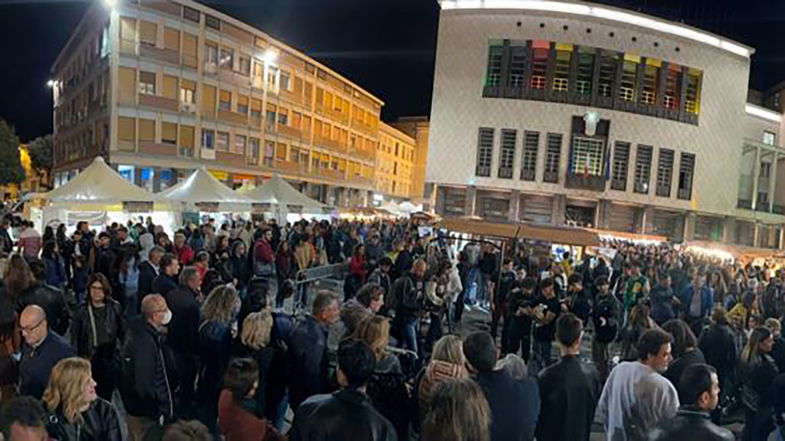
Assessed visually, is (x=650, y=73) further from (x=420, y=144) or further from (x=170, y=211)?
(x=420, y=144)

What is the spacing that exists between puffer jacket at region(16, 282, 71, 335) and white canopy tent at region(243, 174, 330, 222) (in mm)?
13340

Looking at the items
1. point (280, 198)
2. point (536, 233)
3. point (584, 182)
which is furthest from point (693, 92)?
point (536, 233)

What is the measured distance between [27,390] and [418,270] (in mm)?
5780

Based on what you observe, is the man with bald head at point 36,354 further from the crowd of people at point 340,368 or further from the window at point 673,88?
the window at point 673,88

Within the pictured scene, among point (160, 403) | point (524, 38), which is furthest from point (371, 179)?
point (160, 403)

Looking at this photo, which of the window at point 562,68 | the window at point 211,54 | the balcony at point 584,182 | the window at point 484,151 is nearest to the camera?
the window at point 211,54

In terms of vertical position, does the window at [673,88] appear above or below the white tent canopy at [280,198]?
above

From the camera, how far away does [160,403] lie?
159 inches

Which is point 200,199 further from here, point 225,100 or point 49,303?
point 225,100

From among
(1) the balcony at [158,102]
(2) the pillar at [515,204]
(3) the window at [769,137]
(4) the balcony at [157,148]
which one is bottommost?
(2) the pillar at [515,204]

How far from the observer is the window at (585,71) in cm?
3781

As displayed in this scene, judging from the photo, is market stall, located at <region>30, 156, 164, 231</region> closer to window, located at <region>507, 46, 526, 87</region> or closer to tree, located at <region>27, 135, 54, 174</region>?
window, located at <region>507, 46, 526, 87</region>

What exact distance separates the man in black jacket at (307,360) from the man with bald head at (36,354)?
1.65 m

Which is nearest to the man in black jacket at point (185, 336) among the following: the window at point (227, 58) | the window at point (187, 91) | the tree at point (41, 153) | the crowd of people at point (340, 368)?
the crowd of people at point (340, 368)
